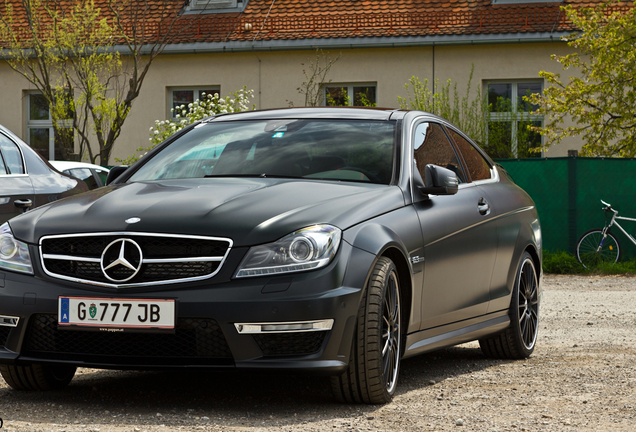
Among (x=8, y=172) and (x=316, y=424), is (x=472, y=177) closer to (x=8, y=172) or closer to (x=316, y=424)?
(x=316, y=424)

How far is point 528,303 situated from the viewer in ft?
22.7

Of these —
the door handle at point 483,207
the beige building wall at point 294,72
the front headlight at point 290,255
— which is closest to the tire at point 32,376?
the front headlight at point 290,255

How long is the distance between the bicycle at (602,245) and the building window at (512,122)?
18.7ft

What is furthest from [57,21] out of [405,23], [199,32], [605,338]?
[605,338]

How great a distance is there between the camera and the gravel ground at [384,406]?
14.1 ft

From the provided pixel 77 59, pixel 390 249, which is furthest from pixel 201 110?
pixel 390 249

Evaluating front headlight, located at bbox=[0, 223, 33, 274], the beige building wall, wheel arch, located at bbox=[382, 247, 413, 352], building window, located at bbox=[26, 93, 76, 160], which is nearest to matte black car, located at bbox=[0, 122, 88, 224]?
front headlight, located at bbox=[0, 223, 33, 274]

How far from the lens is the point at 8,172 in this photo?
24.7 feet

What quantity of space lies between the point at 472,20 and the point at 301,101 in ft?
14.4

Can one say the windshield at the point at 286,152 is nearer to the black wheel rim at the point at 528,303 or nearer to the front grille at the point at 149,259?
the front grille at the point at 149,259

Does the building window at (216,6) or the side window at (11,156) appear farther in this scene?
the building window at (216,6)

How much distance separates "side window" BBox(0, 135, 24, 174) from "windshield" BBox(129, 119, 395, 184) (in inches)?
85.8

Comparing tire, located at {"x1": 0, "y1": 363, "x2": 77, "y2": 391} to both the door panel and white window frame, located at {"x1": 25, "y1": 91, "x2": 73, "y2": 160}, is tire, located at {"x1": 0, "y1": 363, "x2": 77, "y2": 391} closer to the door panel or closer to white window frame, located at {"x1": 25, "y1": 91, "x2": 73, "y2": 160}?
the door panel

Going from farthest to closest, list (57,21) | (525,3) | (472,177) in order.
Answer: (525,3), (57,21), (472,177)
